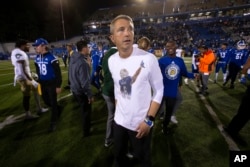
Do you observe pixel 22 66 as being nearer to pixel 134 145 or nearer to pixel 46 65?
pixel 46 65

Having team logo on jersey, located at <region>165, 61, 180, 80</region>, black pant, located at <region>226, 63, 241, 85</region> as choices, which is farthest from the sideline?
black pant, located at <region>226, 63, 241, 85</region>

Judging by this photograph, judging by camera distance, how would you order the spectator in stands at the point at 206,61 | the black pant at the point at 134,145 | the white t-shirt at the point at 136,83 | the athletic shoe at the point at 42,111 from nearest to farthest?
the white t-shirt at the point at 136,83, the black pant at the point at 134,145, the athletic shoe at the point at 42,111, the spectator in stands at the point at 206,61

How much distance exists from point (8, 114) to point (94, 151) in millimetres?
4300

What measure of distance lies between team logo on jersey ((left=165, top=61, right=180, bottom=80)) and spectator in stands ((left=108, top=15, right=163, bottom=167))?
2165 millimetres

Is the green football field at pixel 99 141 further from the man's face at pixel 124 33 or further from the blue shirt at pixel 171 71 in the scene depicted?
the man's face at pixel 124 33

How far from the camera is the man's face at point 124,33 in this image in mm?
2193

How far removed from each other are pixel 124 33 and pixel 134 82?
56 cm

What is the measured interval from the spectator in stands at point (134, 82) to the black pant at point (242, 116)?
3.11 m

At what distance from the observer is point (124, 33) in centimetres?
219

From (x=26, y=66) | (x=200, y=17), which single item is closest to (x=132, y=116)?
(x=26, y=66)

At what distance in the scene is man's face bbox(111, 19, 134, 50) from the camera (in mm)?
2193

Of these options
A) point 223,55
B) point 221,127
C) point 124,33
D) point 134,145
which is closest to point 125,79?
point 124,33

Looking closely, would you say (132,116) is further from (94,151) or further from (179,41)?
(179,41)

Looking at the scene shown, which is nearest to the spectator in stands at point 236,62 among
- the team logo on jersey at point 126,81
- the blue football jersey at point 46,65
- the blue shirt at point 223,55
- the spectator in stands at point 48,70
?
the blue shirt at point 223,55
